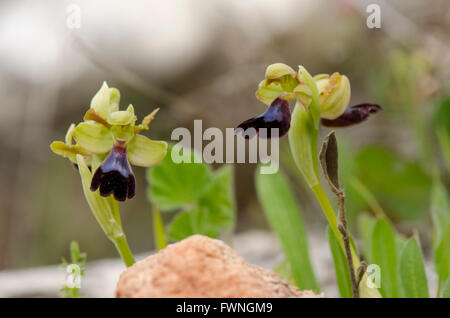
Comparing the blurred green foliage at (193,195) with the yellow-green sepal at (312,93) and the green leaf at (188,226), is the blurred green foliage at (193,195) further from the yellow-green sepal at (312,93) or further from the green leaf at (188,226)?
the yellow-green sepal at (312,93)

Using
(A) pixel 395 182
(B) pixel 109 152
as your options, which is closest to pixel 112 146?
(B) pixel 109 152

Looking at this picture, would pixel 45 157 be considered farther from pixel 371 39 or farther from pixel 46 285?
pixel 371 39

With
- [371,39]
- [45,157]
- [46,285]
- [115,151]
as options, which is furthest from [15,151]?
[115,151]

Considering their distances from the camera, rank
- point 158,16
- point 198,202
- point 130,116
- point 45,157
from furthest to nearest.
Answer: point 158,16
point 45,157
point 198,202
point 130,116

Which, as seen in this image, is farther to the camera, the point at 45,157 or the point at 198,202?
the point at 45,157

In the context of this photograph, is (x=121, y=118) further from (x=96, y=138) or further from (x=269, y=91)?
(x=269, y=91)

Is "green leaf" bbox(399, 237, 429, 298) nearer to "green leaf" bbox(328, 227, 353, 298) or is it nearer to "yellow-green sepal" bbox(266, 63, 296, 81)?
"green leaf" bbox(328, 227, 353, 298)

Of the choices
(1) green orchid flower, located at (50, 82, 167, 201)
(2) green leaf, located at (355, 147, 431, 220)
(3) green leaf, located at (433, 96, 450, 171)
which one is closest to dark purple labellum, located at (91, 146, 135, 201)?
(1) green orchid flower, located at (50, 82, 167, 201)
